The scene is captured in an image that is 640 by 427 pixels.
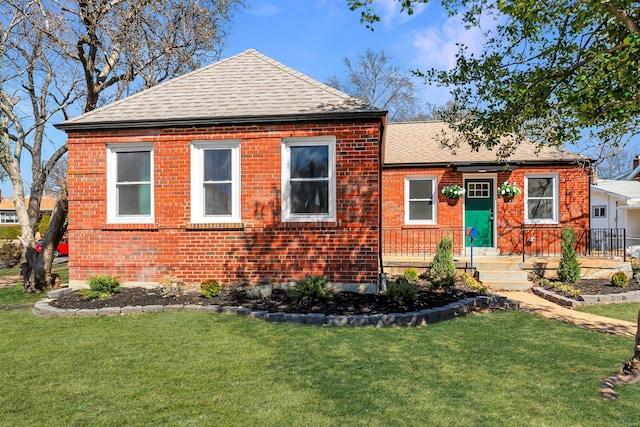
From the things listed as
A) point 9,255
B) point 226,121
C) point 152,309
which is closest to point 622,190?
point 226,121

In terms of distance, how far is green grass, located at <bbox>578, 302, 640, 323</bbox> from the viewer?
783 cm

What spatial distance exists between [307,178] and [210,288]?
3007mm

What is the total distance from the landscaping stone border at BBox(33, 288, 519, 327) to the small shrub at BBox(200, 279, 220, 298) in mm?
559

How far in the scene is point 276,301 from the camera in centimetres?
760

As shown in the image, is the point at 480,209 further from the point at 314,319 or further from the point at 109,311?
the point at 109,311

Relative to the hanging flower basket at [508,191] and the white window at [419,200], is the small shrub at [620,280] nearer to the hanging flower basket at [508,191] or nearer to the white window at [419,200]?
the hanging flower basket at [508,191]

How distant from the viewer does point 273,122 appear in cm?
850

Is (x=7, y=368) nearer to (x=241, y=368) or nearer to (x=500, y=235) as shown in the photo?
(x=241, y=368)

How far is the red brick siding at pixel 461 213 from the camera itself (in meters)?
13.1

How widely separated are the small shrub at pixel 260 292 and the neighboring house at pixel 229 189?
1.86 ft

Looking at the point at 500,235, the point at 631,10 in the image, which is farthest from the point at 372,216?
the point at 500,235

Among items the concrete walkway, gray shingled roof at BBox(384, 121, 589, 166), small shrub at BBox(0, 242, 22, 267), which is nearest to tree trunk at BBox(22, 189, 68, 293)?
gray shingled roof at BBox(384, 121, 589, 166)

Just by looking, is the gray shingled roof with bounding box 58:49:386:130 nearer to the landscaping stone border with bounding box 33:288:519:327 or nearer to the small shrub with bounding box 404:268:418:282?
the landscaping stone border with bounding box 33:288:519:327

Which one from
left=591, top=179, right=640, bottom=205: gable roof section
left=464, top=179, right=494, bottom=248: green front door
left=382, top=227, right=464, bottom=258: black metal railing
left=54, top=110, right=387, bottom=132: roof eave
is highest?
left=54, top=110, right=387, bottom=132: roof eave
